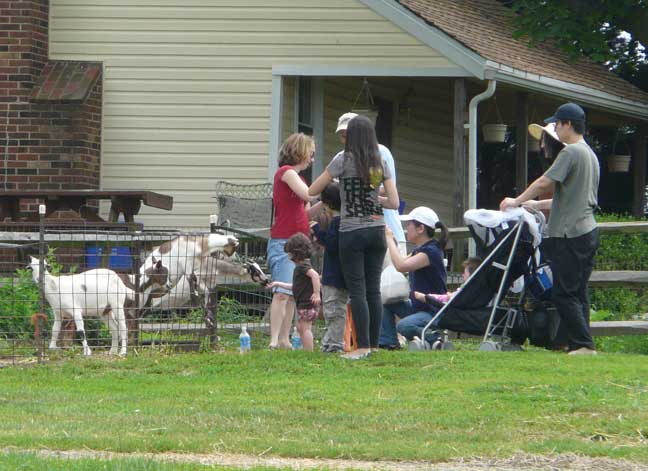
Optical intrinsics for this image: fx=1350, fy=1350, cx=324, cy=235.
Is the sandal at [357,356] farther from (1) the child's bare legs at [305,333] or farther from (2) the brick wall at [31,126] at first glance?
(2) the brick wall at [31,126]

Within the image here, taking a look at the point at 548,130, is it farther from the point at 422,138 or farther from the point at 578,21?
the point at 578,21

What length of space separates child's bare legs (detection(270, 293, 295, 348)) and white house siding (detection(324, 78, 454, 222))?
7.51 meters

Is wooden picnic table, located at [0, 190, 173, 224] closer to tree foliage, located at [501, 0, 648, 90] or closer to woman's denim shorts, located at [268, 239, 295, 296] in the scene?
woman's denim shorts, located at [268, 239, 295, 296]

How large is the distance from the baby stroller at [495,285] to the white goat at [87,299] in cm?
229

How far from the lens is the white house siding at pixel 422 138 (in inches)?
725

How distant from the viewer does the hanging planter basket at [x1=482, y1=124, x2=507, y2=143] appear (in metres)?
19.7

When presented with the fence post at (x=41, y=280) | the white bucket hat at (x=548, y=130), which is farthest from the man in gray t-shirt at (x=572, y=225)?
the fence post at (x=41, y=280)

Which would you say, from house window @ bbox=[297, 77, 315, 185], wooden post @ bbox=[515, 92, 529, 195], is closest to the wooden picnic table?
house window @ bbox=[297, 77, 315, 185]

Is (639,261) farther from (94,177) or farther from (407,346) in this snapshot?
(94,177)

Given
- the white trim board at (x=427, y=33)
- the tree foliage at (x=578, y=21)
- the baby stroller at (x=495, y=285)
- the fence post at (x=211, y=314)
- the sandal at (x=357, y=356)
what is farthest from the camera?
the tree foliage at (x=578, y=21)

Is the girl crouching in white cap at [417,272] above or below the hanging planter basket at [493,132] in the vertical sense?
below

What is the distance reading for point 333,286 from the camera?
9727 millimetres

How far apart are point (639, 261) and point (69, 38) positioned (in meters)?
7.19

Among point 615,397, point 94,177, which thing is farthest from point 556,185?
point 94,177
